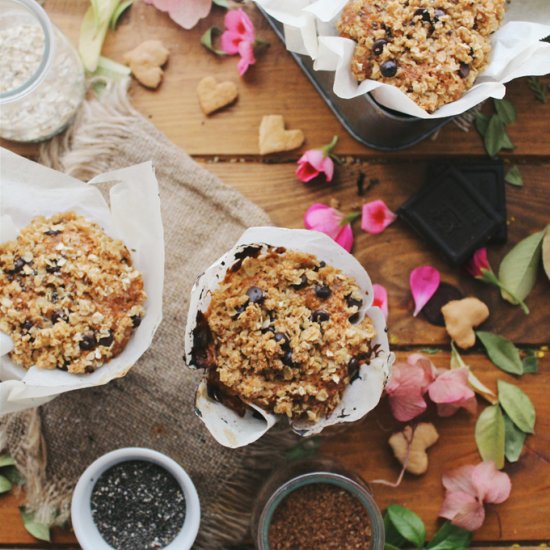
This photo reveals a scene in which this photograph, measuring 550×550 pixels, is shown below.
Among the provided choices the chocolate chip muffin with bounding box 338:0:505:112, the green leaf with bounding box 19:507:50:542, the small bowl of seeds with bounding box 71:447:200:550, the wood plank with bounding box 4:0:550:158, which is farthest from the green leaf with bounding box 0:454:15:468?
the chocolate chip muffin with bounding box 338:0:505:112

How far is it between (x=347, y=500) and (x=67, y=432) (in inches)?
24.8

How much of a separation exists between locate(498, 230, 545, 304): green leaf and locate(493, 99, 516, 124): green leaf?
27 cm

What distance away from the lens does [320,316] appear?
4.67 ft

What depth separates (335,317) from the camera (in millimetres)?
1435

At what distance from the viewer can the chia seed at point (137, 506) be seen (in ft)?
5.21

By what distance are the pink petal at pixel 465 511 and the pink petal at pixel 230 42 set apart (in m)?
1.12

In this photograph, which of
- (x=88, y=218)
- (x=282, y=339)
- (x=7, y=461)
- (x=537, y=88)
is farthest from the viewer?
(x=537, y=88)

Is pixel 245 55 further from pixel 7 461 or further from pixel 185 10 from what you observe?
pixel 7 461

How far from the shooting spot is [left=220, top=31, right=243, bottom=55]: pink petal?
1.74 meters

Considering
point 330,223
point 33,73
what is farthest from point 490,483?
point 33,73

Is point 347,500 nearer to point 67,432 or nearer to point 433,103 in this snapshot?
point 67,432

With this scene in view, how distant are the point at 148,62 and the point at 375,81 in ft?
1.85

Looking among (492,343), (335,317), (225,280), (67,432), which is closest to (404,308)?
(492,343)

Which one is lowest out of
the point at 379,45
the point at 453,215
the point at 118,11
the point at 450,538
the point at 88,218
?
the point at 450,538
